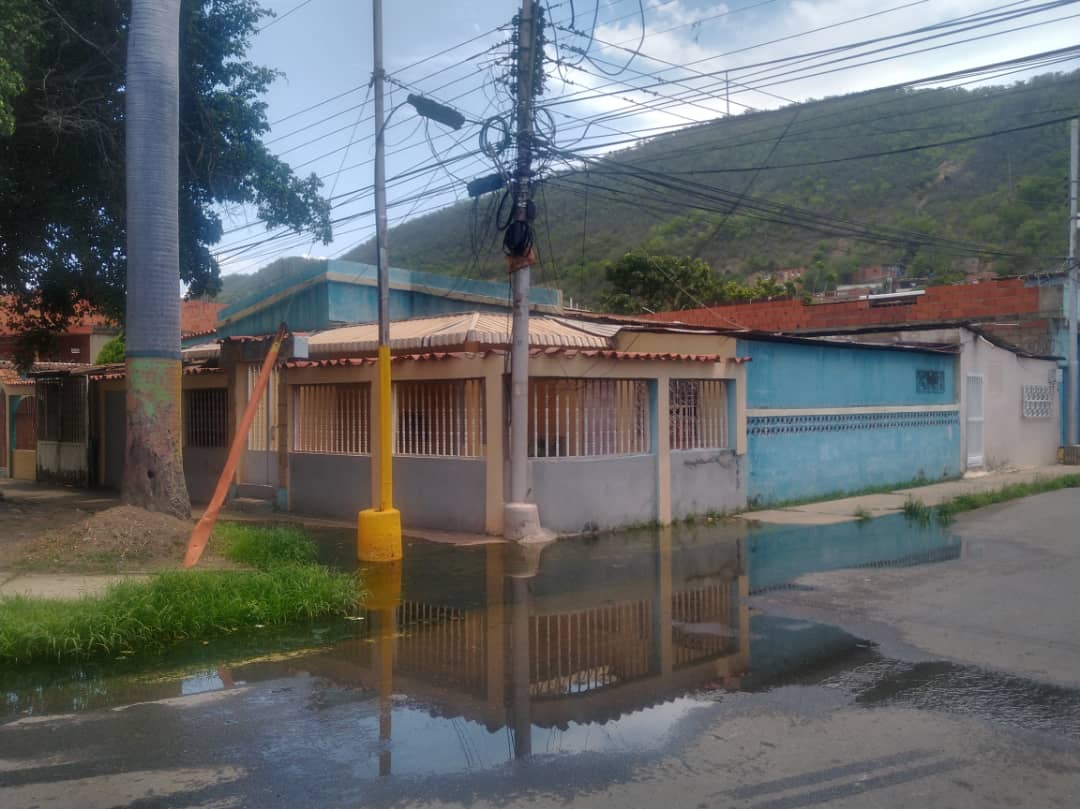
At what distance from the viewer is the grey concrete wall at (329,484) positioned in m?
14.1

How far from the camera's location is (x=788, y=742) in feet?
17.0

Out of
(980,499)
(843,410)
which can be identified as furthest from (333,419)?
(980,499)

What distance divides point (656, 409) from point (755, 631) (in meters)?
6.26

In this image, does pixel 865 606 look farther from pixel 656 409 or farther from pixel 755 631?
pixel 656 409

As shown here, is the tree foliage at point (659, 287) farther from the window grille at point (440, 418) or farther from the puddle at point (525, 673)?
the puddle at point (525, 673)

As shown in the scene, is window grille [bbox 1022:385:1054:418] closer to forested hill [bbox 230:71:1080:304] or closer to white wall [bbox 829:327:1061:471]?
white wall [bbox 829:327:1061:471]

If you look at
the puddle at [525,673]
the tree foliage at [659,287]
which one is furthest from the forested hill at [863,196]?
the puddle at [525,673]

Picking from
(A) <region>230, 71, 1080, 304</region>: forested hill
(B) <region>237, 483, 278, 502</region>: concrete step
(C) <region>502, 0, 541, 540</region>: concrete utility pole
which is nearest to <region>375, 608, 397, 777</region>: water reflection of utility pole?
(C) <region>502, 0, 541, 540</region>: concrete utility pole

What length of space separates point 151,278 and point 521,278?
14.3 ft

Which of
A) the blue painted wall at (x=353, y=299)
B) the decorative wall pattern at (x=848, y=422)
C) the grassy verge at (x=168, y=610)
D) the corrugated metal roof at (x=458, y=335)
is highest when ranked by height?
the blue painted wall at (x=353, y=299)

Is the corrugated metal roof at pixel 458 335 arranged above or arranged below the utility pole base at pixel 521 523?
above

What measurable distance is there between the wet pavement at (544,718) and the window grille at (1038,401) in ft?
54.8

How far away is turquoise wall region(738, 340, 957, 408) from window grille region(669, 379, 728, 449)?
69 cm

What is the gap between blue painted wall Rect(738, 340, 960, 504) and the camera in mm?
15688
